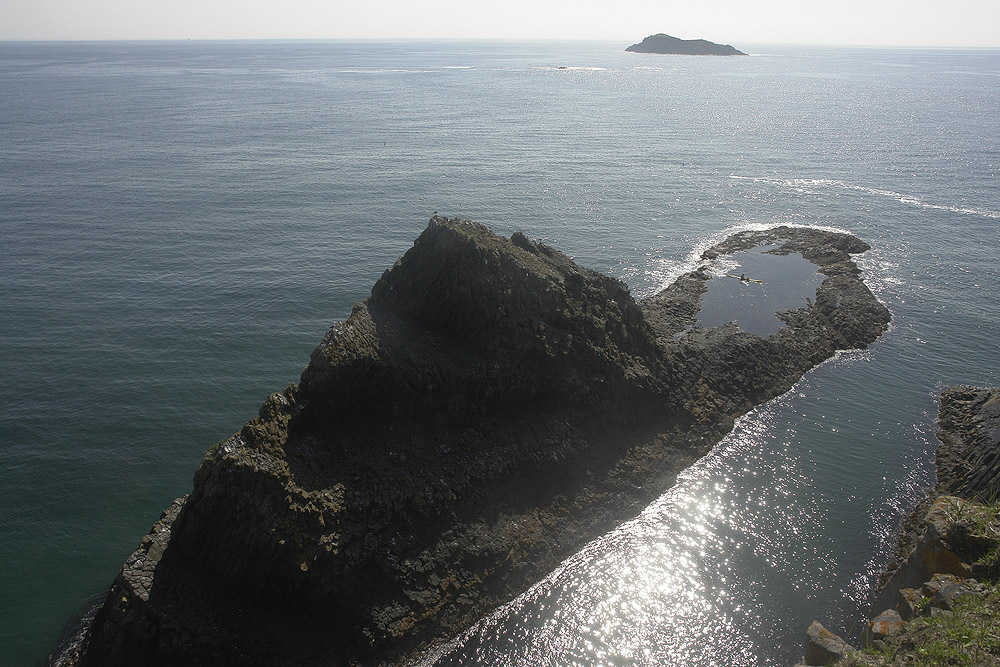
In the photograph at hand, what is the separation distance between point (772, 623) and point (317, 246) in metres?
60.2

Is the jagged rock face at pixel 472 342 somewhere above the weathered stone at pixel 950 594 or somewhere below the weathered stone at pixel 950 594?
above

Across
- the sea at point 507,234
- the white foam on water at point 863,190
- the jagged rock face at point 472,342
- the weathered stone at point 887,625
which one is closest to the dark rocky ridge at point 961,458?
the sea at point 507,234

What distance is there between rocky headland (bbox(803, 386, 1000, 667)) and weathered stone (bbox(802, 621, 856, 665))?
0.03 metres

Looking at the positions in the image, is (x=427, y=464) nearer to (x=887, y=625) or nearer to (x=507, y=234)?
(x=887, y=625)

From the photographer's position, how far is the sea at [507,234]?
29047 mm

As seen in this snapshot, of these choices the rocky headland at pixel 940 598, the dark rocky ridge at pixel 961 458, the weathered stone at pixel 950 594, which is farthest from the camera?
the dark rocky ridge at pixel 961 458

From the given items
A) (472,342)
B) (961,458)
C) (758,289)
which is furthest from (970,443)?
(472,342)

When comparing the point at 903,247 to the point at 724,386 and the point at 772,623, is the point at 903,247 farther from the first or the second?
the point at 772,623

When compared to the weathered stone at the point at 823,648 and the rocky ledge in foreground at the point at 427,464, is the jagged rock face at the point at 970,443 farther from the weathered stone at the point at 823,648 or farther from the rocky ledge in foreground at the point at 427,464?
the weathered stone at the point at 823,648

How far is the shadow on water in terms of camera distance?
184 feet

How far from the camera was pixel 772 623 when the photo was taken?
27.7m

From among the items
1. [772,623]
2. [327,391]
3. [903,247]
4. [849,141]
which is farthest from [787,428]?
[849,141]

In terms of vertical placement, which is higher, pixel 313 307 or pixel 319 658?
pixel 313 307

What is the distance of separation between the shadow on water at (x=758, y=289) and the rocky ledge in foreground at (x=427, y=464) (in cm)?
1042
